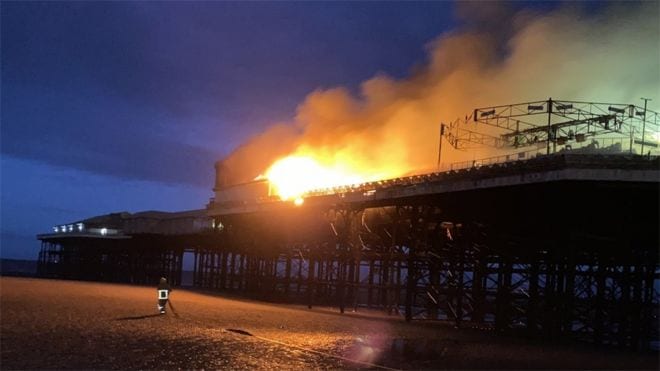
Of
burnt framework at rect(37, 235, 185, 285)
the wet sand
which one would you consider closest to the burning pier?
the wet sand

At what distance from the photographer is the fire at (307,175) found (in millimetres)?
48281

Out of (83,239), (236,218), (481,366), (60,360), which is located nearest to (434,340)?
(481,366)

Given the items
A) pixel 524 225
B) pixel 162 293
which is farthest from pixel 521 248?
pixel 162 293

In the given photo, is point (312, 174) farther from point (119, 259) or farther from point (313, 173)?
point (119, 259)

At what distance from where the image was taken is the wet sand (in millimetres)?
14438

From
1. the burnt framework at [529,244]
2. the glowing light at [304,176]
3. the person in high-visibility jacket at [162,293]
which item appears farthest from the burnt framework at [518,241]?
the person in high-visibility jacket at [162,293]

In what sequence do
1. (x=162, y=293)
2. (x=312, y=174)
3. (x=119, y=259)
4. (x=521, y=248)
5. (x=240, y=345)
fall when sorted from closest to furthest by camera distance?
(x=240, y=345)
(x=162, y=293)
(x=521, y=248)
(x=312, y=174)
(x=119, y=259)

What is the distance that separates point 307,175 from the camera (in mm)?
50000

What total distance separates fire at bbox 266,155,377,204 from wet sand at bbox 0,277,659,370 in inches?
837

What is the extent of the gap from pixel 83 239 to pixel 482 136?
69450 millimetres

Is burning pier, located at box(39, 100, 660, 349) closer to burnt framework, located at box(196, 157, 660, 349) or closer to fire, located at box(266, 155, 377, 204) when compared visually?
burnt framework, located at box(196, 157, 660, 349)

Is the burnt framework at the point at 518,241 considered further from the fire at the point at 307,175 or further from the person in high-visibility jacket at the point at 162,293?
the person in high-visibility jacket at the point at 162,293

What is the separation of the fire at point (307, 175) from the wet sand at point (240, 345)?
69.8ft

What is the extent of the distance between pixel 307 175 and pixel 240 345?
108 ft
